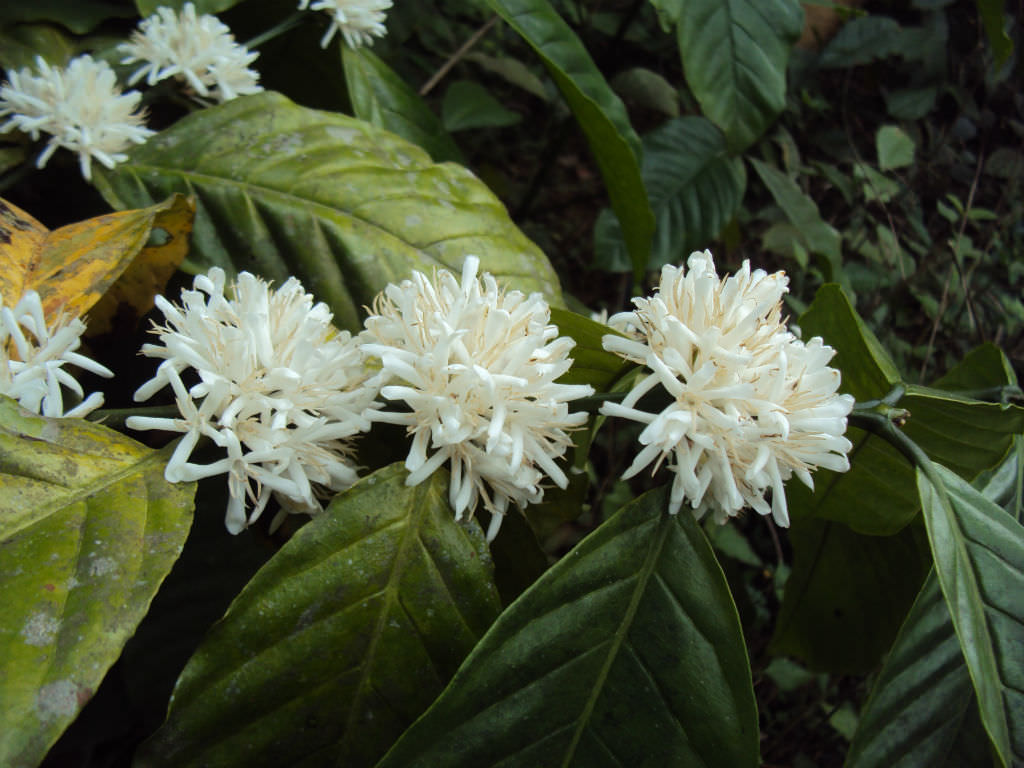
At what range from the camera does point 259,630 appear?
545mm

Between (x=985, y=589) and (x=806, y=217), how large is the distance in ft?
4.32

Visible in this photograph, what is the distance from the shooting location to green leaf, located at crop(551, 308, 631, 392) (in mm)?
651

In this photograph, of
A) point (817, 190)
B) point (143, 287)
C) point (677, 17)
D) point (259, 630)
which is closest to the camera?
point (259, 630)

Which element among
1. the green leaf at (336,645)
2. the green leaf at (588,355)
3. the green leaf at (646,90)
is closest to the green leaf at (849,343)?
the green leaf at (588,355)

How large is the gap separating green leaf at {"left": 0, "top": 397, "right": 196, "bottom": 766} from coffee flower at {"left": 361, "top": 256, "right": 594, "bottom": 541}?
184 mm

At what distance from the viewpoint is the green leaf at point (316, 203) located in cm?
80

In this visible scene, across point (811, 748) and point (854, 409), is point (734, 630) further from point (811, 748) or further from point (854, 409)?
point (811, 748)

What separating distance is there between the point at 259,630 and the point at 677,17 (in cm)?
107

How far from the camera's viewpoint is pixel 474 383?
0.54m

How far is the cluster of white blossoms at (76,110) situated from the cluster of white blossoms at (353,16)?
28 centimetres

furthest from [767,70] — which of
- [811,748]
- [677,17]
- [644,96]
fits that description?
[811,748]

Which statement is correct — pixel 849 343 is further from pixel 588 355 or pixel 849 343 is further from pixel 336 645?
pixel 336 645

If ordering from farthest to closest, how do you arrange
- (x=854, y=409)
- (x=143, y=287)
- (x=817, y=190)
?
(x=817, y=190) → (x=143, y=287) → (x=854, y=409)

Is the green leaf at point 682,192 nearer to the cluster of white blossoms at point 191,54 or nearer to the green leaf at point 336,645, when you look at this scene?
the cluster of white blossoms at point 191,54
